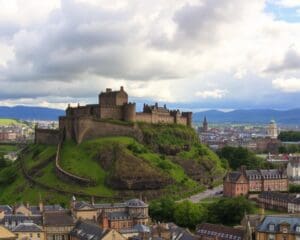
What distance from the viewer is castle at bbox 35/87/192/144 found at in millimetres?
152750

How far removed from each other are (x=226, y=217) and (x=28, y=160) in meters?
74.8

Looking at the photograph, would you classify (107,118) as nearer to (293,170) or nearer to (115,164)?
(115,164)

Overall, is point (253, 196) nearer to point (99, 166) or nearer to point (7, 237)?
point (99, 166)

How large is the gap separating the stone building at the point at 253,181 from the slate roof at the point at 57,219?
50.3 metres

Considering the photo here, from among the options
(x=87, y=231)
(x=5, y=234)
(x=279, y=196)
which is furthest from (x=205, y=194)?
(x=5, y=234)

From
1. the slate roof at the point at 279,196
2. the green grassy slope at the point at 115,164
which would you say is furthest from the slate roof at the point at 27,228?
the slate roof at the point at 279,196

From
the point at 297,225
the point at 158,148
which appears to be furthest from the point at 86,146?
the point at 297,225

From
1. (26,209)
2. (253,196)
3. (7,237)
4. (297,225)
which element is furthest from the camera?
(253,196)

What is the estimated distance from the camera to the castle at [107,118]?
15275cm

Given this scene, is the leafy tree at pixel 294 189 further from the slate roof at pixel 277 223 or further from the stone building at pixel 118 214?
the slate roof at pixel 277 223

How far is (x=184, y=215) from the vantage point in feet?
335

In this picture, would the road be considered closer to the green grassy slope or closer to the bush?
the green grassy slope

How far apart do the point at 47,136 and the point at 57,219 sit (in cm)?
8243

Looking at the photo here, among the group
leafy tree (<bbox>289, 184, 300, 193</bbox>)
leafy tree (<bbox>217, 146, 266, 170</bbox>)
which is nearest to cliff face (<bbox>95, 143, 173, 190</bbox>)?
leafy tree (<bbox>289, 184, 300, 193</bbox>)
